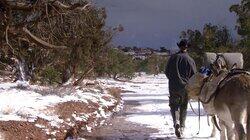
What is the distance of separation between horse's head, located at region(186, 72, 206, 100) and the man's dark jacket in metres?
1.35

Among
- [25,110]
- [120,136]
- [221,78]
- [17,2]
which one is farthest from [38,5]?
[221,78]

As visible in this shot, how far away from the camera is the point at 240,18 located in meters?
36.1

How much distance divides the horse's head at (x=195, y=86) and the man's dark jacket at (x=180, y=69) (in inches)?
53.2

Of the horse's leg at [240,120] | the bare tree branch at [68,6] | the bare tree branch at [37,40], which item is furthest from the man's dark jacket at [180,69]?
the horse's leg at [240,120]

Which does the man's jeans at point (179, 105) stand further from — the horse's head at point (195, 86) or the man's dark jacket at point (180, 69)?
the horse's head at point (195, 86)

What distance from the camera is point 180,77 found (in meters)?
14.1

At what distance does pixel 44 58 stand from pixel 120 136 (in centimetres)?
2168

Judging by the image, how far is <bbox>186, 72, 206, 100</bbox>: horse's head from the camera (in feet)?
40.5

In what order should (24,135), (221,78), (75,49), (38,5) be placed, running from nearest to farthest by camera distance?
(221,78) < (24,135) < (38,5) < (75,49)

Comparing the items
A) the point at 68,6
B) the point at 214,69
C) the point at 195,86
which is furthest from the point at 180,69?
the point at 68,6

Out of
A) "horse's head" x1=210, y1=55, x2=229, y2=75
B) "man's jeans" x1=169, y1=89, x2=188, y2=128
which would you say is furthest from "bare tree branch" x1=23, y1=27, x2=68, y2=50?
"horse's head" x1=210, y1=55, x2=229, y2=75

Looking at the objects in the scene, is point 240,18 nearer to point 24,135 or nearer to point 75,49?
point 75,49

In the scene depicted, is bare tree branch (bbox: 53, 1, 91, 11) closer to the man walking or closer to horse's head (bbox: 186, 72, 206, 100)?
the man walking

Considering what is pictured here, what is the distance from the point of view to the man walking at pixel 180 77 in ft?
46.1
